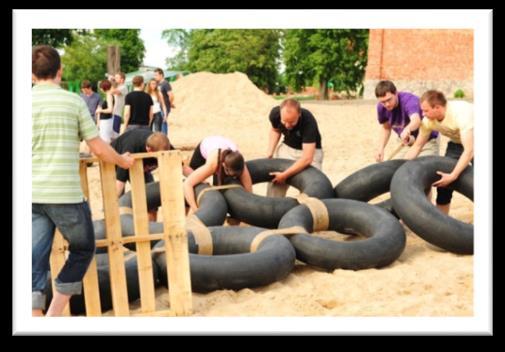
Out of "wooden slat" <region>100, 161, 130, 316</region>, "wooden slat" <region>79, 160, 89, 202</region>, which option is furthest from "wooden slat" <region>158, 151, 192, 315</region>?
"wooden slat" <region>79, 160, 89, 202</region>

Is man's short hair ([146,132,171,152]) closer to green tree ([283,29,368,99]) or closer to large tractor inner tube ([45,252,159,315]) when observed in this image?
large tractor inner tube ([45,252,159,315])

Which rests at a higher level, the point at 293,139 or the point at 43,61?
the point at 43,61

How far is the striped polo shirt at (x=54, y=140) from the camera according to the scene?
4.14 metres

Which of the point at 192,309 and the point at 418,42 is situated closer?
the point at 192,309

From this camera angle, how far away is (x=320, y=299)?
5.32 meters

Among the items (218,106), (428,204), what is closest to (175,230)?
(428,204)

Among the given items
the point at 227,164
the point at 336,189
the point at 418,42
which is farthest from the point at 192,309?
the point at 418,42

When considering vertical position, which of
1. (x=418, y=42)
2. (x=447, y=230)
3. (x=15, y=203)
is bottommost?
(x=447, y=230)

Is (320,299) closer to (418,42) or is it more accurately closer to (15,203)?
(15,203)

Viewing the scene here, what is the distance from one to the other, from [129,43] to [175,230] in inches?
2638

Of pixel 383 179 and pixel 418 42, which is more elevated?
pixel 418 42

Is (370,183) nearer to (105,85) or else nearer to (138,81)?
(138,81)

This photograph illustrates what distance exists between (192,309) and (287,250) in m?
1.13

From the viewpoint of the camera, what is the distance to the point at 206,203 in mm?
7008
